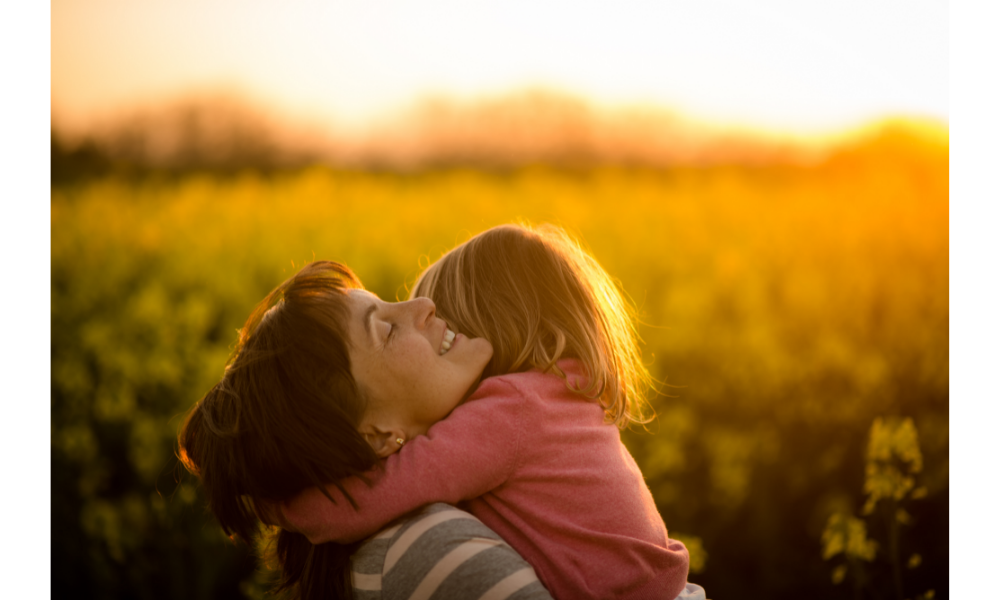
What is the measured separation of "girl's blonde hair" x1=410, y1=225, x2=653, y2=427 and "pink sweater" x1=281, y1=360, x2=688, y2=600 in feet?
0.29

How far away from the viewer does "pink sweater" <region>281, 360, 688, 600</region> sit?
45.6 inches

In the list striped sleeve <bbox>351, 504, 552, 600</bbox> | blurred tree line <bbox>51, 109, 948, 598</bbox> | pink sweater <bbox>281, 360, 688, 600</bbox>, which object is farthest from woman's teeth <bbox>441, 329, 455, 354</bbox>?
blurred tree line <bbox>51, 109, 948, 598</bbox>

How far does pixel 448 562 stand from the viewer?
1116mm

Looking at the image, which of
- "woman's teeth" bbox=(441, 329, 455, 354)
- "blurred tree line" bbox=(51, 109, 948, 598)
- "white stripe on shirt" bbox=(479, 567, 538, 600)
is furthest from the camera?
"blurred tree line" bbox=(51, 109, 948, 598)

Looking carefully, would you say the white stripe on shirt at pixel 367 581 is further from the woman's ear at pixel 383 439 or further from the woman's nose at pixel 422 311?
the woman's nose at pixel 422 311

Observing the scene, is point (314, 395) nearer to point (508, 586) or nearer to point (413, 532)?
point (413, 532)

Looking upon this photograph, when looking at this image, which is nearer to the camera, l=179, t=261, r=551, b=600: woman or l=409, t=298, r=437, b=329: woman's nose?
l=179, t=261, r=551, b=600: woman

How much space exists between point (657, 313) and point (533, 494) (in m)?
2.52

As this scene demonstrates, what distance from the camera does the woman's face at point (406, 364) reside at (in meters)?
1.22

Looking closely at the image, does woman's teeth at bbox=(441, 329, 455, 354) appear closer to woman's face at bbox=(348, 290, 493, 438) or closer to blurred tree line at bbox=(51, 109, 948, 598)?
woman's face at bbox=(348, 290, 493, 438)
